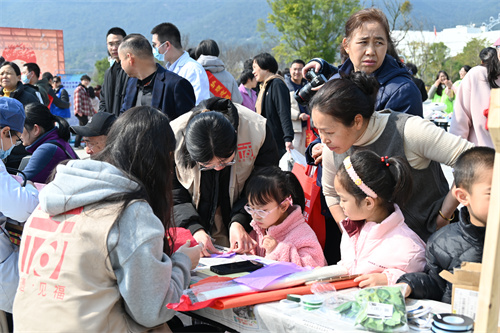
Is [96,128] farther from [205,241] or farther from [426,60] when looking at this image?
[426,60]

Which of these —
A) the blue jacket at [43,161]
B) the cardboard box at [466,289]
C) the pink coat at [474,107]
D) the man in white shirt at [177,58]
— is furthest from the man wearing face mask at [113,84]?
the cardboard box at [466,289]

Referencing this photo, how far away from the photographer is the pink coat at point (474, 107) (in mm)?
2926

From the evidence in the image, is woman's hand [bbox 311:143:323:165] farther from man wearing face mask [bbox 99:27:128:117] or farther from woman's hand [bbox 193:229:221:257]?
man wearing face mask [bbox 99:27:128:117]

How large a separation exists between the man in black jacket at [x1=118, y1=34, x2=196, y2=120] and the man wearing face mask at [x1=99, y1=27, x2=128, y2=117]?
0.53m

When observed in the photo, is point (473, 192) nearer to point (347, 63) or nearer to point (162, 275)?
point (162, 275)

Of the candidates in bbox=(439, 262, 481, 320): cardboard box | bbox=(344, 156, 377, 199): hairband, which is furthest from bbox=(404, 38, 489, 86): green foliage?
bbox=(439, 262, 481, 320): cardboard box

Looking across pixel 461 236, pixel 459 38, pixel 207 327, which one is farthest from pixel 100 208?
pixel 459 38

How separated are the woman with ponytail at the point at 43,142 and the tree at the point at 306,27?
115ft

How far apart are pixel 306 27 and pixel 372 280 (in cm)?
3846

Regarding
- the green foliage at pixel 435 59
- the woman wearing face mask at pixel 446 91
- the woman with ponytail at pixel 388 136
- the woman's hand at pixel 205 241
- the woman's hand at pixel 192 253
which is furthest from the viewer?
the green foliage at pixel 435 59

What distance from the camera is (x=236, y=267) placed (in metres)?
2.15

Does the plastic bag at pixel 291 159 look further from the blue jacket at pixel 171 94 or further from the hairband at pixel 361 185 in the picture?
the hairband at pixel 361 185

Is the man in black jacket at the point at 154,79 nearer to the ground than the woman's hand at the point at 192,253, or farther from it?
farther from it

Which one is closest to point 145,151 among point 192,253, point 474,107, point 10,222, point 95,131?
point 192,253
